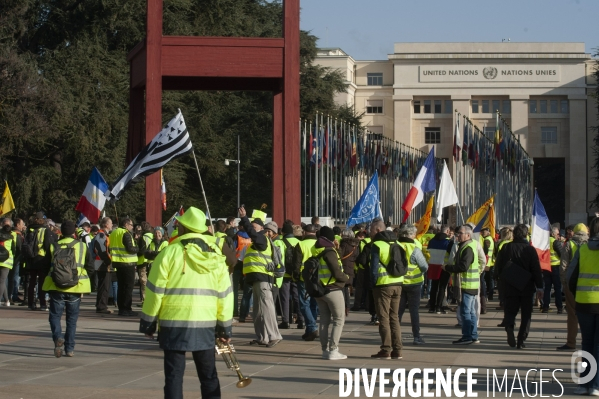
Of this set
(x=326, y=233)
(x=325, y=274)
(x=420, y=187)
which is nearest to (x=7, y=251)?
(x=326, y=233)

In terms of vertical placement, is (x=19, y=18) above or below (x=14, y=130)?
above

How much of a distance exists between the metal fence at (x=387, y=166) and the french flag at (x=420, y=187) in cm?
1255

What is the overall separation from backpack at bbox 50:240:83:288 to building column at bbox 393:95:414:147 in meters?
86.6

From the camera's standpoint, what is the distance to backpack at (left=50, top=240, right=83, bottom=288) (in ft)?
41.4

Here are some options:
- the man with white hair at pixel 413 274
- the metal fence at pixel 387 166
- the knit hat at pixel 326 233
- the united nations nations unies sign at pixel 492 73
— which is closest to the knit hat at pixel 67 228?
the knit hat at pixel 326 233

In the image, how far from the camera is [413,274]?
14594 millimetres

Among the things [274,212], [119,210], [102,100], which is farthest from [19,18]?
[274,212]

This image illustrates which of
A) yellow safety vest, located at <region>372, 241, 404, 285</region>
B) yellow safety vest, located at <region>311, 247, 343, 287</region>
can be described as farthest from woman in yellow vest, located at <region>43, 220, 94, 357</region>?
yellow safety vest, located at <region>372, 241, 404, 285</region>

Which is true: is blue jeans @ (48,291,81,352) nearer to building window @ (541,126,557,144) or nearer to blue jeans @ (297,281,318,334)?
blue jeans @ (297,281,318,334)

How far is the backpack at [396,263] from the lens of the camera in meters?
12.8

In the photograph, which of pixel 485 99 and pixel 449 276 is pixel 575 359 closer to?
pixel 449 276

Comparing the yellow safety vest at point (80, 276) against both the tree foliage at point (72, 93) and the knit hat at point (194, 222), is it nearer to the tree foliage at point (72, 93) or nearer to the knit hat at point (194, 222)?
the knit hat at point (194, 222)

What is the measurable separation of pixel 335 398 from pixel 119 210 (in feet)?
101

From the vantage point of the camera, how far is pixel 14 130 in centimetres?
3441
